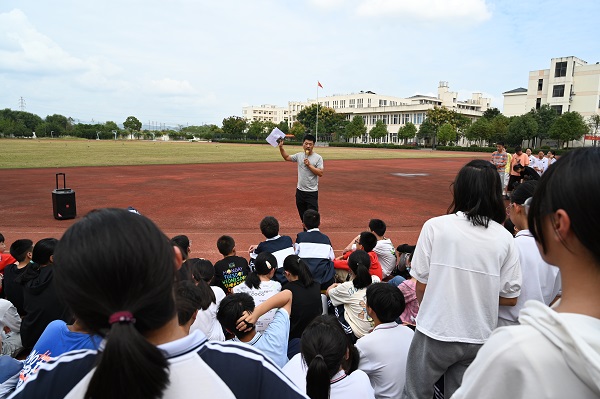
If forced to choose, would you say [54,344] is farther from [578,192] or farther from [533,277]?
[533,277]

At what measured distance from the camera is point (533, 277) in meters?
2.73

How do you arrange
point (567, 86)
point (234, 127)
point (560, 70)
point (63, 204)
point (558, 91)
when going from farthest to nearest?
point (234, 127) < point (558, 91) < point (560, 70) < point (567, 86) < point (63, 204)

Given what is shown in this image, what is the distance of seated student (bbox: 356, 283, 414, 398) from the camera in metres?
2.94

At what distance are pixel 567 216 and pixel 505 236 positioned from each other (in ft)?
4.86

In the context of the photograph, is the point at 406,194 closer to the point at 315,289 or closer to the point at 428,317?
the point at 315,289

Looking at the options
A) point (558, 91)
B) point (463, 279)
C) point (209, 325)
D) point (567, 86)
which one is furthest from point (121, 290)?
point (558, 91)

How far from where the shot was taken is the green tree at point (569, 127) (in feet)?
178

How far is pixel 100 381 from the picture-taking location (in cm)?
100

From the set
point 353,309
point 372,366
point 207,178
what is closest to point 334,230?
point 353,309

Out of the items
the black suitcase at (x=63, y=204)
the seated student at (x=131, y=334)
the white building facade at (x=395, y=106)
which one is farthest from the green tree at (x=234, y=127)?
the seated student at (x=131, y=334)

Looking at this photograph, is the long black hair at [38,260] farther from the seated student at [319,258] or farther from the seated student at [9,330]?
the seated student at [319,258]

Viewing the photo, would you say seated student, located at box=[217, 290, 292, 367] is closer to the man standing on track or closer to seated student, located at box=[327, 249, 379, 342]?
seated student, located at box=[327, 249, 379, 342]

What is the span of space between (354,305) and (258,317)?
159 cm

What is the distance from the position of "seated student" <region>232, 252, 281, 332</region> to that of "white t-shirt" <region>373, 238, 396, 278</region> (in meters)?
2.11
